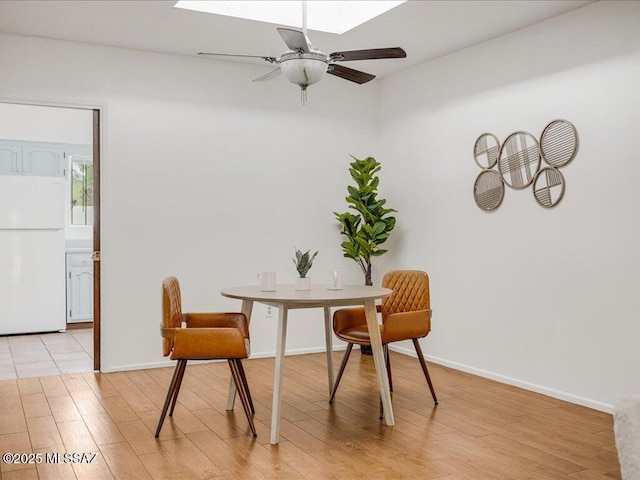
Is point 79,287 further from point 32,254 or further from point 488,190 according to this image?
point 488,190

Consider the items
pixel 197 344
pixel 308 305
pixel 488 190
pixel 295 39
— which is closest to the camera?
pixel 295 39

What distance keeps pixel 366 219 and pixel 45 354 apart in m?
3.11

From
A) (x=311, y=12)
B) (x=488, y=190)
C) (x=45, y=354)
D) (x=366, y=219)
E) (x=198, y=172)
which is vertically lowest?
(x=45, y=354)

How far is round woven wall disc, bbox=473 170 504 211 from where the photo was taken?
4.85 meters

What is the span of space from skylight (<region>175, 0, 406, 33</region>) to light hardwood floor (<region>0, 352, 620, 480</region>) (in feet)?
8.63

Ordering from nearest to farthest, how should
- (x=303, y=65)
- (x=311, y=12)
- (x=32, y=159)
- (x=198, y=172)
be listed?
(x=303, y=65) < (x=311, y=12) < (x=198, y=172) < (x=32, y=159)

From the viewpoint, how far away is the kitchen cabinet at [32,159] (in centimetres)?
703

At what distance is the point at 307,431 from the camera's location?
11.9 feet

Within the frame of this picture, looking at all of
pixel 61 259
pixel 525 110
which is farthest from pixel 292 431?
pixel 61 259

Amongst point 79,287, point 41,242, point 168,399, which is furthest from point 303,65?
point 79,287

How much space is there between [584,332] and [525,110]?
160cm

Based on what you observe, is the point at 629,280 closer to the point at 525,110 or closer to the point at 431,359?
the point at 525,110

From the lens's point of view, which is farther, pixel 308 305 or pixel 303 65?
pixel 308 305

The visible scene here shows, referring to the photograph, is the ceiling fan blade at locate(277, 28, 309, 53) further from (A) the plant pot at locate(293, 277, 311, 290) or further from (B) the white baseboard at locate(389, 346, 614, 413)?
(B) the white baseboard at locate(389, 346, 614, 413)
